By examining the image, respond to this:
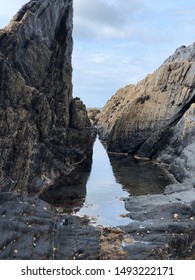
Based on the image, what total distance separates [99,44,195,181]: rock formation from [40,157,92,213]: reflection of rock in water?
18918 millimetres

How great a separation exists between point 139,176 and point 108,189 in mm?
8389

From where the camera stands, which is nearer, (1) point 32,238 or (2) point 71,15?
(1) point 32,238

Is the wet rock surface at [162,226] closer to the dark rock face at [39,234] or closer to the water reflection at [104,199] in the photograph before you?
the water reflection at [104,199]

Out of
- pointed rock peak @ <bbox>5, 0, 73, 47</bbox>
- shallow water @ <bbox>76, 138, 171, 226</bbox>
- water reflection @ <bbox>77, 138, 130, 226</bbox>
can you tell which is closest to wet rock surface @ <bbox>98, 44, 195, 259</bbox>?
water reflection @ <bbox>77, 138, 130, 226</bbox>

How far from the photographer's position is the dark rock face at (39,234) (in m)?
24.8

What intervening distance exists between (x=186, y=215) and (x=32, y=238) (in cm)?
1320

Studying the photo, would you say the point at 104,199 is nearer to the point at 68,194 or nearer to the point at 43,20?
the point at 68,194

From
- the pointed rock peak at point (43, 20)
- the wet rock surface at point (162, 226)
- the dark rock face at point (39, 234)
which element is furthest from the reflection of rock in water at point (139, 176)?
the pointed rock peak at point (43, 20)

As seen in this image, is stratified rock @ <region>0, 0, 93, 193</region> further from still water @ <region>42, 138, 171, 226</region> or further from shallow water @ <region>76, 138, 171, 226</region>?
shallow water @ <region>76, 138, 171, 226</region>

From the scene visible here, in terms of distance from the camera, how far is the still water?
37188mm

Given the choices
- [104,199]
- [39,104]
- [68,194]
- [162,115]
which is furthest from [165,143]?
[68,194]

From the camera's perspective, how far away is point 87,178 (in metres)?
56.6
